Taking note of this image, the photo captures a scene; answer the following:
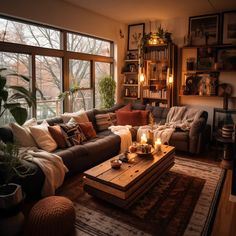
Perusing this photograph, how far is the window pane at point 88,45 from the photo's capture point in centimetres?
471

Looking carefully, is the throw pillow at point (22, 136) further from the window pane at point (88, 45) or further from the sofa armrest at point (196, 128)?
the sofa armrest at point (196, 128)

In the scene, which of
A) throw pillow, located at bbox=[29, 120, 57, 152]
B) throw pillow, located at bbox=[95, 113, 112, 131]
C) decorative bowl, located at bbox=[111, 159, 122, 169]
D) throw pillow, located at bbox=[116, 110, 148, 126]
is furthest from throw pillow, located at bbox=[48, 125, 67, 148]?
throw pillow, located at bbox=[116, 110, 148, 126]

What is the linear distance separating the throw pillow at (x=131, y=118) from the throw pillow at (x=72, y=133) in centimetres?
121

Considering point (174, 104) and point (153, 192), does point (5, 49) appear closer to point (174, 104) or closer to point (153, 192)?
point (153, 192)

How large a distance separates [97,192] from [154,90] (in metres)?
3.55

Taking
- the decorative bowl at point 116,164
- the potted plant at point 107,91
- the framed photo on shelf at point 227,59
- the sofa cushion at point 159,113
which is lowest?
the decorative bowl at point 116,164

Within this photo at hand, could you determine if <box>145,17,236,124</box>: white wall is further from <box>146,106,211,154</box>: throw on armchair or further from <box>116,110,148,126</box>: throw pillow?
<box>116,110,148,126</box>: throw pillow

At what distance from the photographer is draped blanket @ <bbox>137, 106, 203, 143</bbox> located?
4.35 meters

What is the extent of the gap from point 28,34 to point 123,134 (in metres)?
2.35

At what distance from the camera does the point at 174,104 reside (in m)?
5.54

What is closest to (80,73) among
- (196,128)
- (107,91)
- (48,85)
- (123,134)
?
(107,91)

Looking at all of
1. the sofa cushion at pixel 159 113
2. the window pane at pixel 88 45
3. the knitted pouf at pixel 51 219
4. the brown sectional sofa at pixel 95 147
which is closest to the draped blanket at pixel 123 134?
the brown sectional sofa at pixel 95 147

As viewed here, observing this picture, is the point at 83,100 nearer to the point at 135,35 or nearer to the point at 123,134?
the point at 123,134

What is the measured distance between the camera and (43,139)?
3.30m
